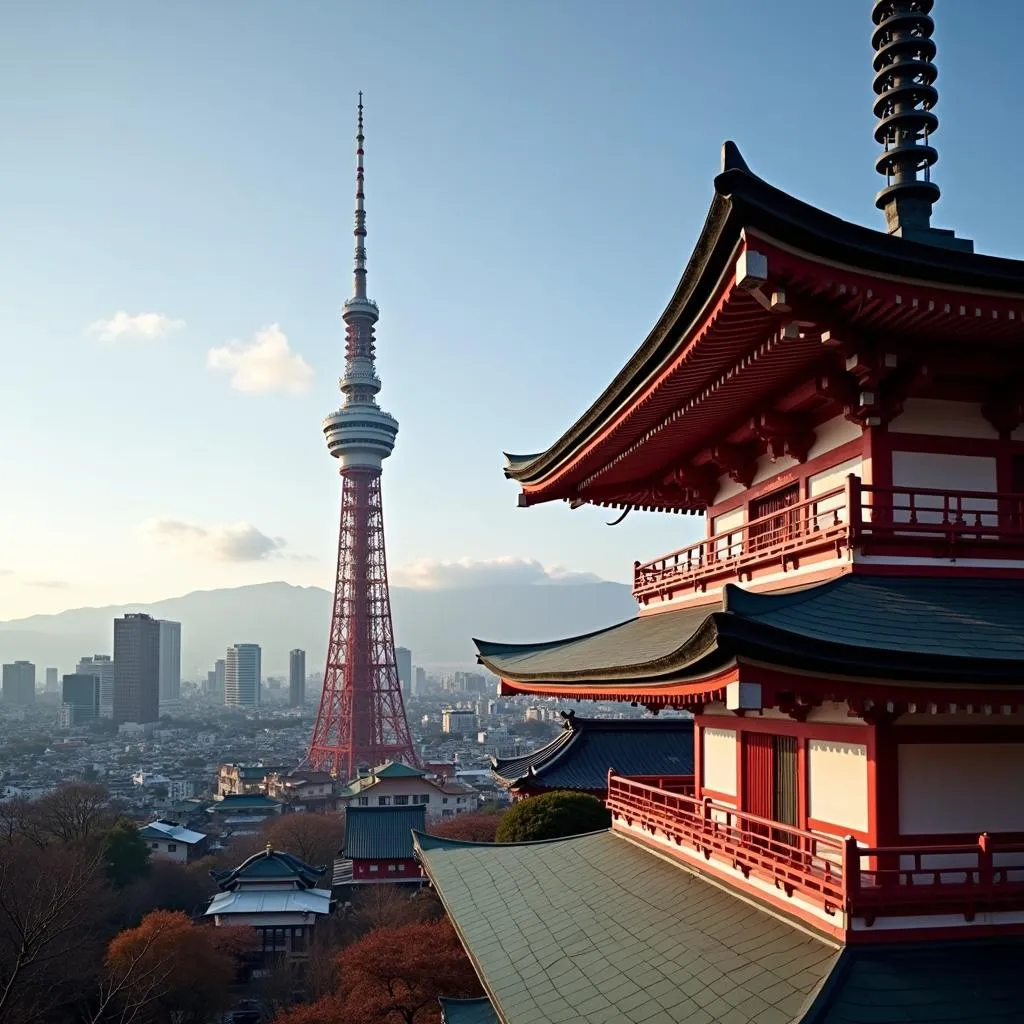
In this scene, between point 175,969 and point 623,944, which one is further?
point 175,969

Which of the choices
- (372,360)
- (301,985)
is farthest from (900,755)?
(372,360)

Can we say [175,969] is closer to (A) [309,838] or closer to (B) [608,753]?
(B) [608,753]

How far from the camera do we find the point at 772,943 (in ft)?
24.8

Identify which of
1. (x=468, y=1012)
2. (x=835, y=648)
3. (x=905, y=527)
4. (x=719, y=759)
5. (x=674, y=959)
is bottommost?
(x=468, y=1012)

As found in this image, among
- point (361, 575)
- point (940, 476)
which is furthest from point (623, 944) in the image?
point (361, 575)

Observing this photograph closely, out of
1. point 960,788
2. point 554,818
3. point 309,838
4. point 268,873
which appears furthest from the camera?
point 309,838

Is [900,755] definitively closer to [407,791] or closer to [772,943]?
[772,943]

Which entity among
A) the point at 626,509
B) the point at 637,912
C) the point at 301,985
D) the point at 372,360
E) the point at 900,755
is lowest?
the point at 301,985

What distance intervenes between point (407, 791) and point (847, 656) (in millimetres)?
69795

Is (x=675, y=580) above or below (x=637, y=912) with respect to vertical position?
above

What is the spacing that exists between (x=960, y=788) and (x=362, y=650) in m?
87.3

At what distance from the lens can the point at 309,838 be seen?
59562mm

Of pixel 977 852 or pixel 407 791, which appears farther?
pixel 407 791

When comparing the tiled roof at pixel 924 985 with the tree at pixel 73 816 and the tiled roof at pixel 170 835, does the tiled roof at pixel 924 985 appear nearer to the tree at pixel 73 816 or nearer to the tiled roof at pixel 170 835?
the tree at pixel 73 816
